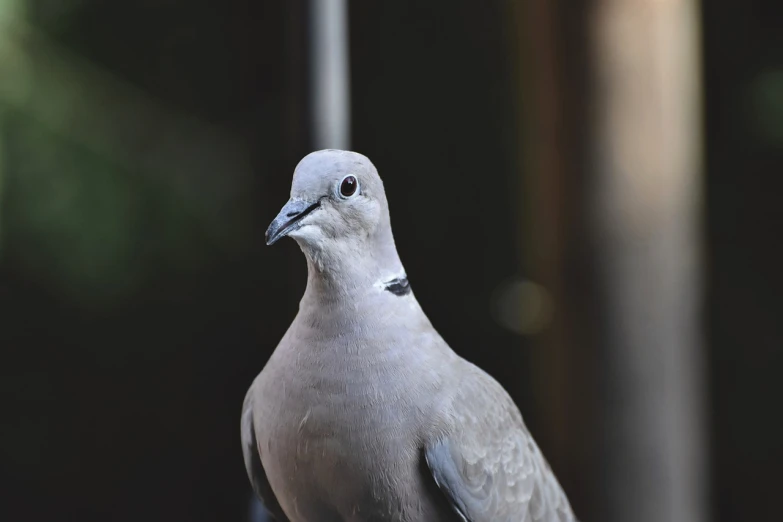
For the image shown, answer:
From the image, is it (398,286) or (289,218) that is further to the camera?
(398,286)

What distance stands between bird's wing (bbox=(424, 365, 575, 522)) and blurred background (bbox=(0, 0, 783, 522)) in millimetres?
423

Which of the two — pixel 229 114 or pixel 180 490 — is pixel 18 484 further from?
pixel 229 114

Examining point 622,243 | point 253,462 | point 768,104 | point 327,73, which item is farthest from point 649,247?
point 253,462

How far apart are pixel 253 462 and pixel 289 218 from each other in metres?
0.36

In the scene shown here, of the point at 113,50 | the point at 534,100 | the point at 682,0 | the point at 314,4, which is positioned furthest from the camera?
the point at 534,100

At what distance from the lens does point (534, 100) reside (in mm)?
2020

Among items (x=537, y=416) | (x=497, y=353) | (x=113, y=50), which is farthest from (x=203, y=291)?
(x=537, y=416)

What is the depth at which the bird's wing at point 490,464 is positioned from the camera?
924 millimetres

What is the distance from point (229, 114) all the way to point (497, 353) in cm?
96

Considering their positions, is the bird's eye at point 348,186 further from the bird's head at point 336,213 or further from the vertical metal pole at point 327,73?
the vertical metal pole at point 327,73

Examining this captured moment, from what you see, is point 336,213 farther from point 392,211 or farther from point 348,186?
point 392,211

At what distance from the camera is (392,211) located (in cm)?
150

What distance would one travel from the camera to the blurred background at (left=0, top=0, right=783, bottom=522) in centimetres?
154

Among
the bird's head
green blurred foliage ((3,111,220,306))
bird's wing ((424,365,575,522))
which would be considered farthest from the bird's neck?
→ green blurred foliage ((3,111,220,306))
